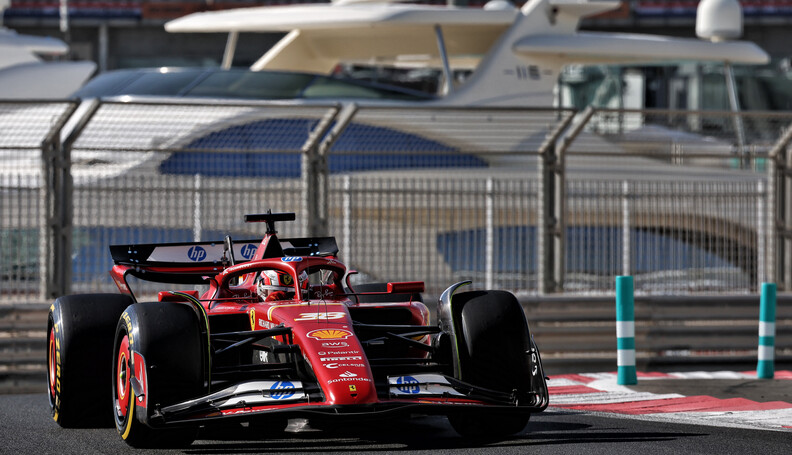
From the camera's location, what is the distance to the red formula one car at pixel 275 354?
627 centimetres

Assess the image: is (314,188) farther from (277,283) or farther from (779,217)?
(779,217)

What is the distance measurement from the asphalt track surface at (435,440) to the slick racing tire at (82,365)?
11cm

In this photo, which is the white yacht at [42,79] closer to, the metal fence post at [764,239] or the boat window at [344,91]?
the boat window at [344,91]

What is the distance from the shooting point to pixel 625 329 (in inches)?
392

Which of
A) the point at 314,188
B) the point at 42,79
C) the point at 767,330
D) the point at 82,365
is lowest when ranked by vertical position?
the point at 767,330

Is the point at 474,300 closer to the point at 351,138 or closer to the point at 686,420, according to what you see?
the point at 686,420

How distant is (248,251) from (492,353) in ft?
7.85

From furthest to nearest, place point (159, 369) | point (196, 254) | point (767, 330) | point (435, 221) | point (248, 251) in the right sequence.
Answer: point (435, 221) → point (767, 330) → point (248, 251) → point (196, 254) → point (159, 369)

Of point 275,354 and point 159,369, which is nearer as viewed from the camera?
point 159,369

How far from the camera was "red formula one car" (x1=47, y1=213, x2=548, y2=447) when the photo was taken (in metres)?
6.27

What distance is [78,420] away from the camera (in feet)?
24.7

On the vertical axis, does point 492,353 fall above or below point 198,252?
below

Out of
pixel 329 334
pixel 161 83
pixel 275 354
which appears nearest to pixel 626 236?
pixel 275 354

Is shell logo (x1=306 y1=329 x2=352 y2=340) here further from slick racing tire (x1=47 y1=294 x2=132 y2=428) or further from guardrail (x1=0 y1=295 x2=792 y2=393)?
guardrail (x1=0 y1=295 x2=792 y2=393)
